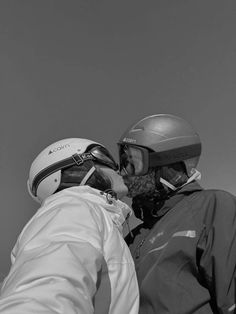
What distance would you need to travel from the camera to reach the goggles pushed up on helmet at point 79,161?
1.64m

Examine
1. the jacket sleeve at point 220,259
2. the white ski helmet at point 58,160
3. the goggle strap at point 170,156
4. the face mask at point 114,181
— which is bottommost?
the jacket sleeve at point 220,259

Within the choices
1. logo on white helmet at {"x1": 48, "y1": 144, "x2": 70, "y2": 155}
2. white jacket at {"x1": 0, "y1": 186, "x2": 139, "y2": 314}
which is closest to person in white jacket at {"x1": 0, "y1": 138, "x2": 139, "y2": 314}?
white jacket at {"x1": 0, "y1": 186, "x2": 139, "y2": 314}

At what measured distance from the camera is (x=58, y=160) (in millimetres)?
1684

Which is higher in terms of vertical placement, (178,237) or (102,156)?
(102,156)

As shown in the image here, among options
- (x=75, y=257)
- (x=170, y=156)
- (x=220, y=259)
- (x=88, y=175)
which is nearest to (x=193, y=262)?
(x=220, y=259)

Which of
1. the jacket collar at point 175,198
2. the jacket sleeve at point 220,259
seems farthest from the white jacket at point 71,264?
the jacket collar at point 175,198

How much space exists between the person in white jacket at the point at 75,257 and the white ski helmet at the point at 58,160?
0.02 m

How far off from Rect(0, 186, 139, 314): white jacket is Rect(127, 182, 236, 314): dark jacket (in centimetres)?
35

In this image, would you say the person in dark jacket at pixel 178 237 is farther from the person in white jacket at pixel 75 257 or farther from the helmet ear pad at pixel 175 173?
the person in white jacket at pixel 75 257

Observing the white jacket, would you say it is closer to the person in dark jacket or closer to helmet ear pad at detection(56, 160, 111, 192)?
helmet ear pad at detection(56, 160, 111, 192)

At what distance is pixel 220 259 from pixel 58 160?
0.72 metres

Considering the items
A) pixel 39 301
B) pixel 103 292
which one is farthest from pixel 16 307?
pixel 103 292

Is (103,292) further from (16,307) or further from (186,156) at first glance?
(186,156)

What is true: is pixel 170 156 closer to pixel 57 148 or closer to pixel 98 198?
pixel 57 148
